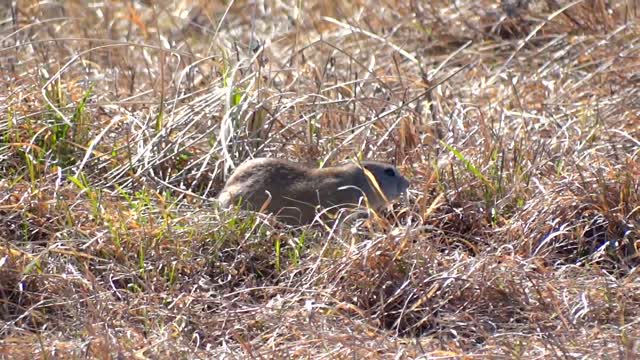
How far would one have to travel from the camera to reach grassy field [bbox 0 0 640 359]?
4.26m

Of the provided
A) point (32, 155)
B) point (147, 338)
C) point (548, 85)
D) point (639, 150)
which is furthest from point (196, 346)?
point (548, 85)

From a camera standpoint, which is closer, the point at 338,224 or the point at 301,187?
the point at 338,224

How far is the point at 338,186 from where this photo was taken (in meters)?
5.16

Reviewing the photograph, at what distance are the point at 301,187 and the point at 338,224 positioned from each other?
25 centimetres

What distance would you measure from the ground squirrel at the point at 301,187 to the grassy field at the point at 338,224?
0.36 feet

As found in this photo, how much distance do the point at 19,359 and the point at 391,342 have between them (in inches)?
45.0

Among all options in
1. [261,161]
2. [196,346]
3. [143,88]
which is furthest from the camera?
[143,88]

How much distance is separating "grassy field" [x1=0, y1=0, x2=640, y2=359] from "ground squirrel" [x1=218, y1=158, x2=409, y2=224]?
0.36ft

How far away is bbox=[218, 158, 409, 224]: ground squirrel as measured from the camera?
5047mm

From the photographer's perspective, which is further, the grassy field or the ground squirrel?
the ground squirrel

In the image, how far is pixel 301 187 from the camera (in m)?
5.10

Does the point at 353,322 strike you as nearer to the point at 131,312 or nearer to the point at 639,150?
the point at 131,312

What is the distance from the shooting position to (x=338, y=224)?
4.95 metres

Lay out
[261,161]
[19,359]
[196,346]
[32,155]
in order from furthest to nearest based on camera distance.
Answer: [32,155], [261,161], [196,346], [19,359]
